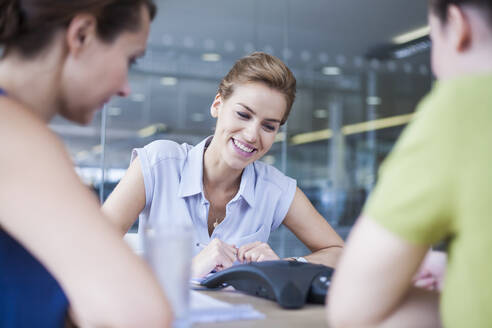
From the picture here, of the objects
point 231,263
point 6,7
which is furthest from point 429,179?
point 231,263

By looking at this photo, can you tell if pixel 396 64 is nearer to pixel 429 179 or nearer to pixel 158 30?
pixel 158 30

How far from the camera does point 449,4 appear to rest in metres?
0.74

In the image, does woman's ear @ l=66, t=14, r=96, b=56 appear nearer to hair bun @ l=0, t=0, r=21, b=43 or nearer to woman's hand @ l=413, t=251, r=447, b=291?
hair bun @ l=0, t=0, r=21, b=43

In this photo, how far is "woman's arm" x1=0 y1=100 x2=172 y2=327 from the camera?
0.69m

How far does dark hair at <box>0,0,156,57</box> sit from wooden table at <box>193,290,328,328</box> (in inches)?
21.7

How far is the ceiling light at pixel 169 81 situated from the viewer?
479cm

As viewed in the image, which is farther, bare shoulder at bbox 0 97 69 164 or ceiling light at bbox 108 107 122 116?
ceiling light at bbox 108 107 122 116

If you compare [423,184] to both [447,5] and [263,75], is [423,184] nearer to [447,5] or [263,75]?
[447,5]

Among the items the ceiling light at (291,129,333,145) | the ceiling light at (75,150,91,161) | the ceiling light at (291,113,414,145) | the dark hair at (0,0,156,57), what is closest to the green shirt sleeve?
the dark hair at (0,0,156,57)

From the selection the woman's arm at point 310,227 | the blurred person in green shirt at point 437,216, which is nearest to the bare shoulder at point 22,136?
the blurred person in green shirt at point 437,216

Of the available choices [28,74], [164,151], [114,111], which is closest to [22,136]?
[28,74]

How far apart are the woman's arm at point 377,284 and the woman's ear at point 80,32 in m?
0.55

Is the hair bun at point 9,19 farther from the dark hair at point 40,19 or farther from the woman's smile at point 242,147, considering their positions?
the woman's smile at point 242,147

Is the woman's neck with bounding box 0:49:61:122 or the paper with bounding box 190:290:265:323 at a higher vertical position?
the woman's neck with bounding box 0:49:61:122
